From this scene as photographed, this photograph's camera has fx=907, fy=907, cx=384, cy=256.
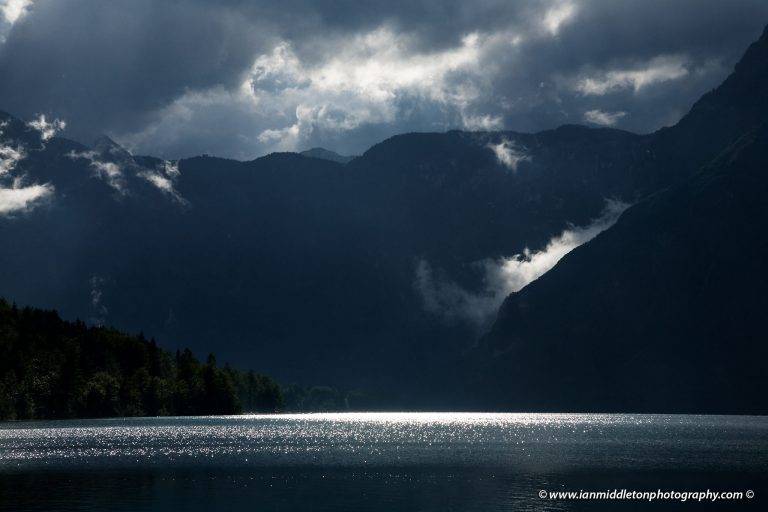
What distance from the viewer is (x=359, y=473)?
111375 mm

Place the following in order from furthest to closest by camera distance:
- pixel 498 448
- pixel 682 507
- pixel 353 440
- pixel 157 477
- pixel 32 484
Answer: pixel 353 440 < pixel 498 448 < pixel 157 477 < pixel 32 484 < pixel 682 507

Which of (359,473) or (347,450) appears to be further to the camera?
(347,450)

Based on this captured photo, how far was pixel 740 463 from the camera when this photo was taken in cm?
12175

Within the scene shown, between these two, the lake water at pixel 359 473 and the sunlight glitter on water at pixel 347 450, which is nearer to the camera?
the lake water at pixel 359 473

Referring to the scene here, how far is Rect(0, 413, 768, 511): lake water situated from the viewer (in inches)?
3327

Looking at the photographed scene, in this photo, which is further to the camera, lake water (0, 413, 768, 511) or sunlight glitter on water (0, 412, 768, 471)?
sunlight glitter on water (0, 412, 768, 471)

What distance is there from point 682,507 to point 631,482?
18012mm

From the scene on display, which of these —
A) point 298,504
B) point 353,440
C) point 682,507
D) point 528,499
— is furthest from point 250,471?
point 353,440

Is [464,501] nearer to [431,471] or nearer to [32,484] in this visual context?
[431,471]

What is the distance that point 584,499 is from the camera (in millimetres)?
86438

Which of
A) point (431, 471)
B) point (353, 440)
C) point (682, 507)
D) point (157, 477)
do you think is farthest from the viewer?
point (353, 440)

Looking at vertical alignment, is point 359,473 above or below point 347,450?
below

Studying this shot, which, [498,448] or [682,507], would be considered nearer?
[682,507]

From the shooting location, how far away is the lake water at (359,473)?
277 ft
